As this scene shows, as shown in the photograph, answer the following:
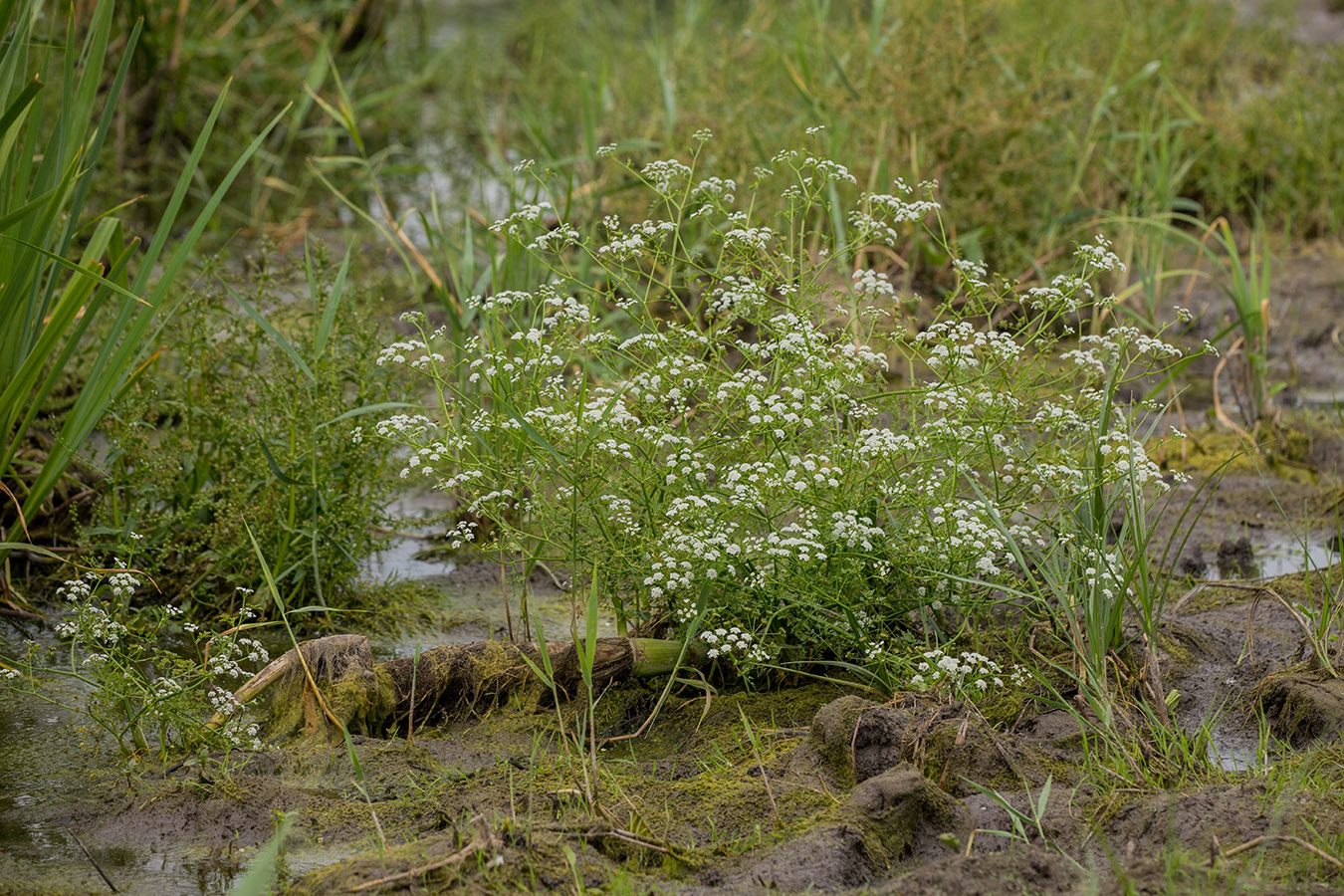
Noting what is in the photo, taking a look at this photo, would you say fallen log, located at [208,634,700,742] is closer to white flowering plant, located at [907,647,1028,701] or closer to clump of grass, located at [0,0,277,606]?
white flowering plant, located at [907,647,1028,701]

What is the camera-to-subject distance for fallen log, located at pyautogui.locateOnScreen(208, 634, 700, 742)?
3.09m

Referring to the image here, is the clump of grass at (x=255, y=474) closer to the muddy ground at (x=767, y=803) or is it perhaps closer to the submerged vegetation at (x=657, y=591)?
the submerged vegetation at (x=657, y=591)

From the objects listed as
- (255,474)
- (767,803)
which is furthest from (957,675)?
(255,474)

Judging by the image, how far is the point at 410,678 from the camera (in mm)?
3207

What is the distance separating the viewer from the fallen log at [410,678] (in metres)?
3.09

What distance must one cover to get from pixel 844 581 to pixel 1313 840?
1088 mm

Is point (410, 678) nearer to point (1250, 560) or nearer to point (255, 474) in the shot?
point (255, 474)

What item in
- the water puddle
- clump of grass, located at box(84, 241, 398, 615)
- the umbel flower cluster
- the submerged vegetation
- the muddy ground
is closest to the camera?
the muddy ground

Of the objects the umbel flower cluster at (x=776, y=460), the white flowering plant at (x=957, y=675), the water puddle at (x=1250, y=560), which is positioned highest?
the umbel flower cluster at (x=776, y=460)

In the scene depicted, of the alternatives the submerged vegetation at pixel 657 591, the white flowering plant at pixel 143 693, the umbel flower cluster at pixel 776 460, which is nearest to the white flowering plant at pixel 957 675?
the submerged vegetation at pixel 657 591

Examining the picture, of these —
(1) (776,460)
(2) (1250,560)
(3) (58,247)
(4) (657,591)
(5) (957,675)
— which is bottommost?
(2) (1250,560)

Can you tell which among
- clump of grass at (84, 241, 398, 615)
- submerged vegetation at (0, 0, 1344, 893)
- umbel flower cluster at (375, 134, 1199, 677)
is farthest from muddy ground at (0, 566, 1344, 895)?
clump of grass at (84, 241, 398, 615)

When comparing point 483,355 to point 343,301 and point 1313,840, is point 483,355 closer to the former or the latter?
point 343,301

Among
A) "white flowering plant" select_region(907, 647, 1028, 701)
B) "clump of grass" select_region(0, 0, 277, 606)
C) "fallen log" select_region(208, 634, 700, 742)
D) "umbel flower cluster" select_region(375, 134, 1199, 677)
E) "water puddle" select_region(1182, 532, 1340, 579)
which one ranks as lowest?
"water puddle" select_region(1182, 532, 1340, 579)
